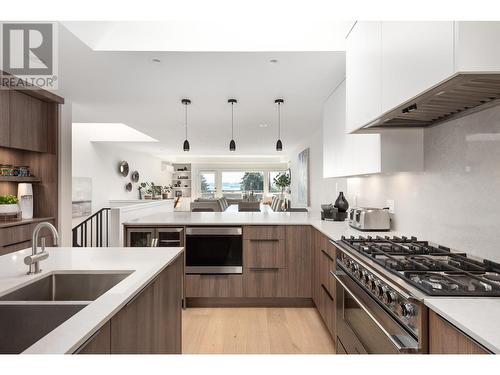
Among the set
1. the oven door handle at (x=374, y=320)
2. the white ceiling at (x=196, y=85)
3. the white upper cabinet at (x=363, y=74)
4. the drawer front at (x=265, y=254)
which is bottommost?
the drawer front at (x=265, y=254)

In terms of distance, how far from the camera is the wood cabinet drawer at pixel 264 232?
3.26 metres

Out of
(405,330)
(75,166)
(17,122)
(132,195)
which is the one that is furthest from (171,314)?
(132,195)

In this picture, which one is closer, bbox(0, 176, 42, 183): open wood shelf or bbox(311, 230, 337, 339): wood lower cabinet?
bbox(311, 230, 337, 339): wood lower cabinet

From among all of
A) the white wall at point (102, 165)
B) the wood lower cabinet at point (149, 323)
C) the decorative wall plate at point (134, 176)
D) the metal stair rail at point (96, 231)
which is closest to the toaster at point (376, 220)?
the wood lower cabinet at point (149, 323)

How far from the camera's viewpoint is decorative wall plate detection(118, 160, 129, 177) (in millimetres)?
8273

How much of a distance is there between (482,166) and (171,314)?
71.2 inches

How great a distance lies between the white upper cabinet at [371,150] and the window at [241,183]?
9.47m

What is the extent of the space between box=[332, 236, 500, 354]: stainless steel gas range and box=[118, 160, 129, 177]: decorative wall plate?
7451mm

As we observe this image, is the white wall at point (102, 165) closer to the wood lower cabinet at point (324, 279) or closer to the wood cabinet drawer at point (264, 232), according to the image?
the wood cabinet drawer at point (264, 232)

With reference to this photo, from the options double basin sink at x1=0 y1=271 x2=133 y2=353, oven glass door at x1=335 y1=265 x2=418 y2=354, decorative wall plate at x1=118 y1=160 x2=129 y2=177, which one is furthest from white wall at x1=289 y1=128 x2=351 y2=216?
decorative wall plate at x1=118 y1=160 x2=129 y2=177

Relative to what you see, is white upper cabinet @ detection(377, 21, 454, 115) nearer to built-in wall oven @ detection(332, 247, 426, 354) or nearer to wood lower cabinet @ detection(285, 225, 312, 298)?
built-in wall oven @ detection(332, 247, 426, 354)

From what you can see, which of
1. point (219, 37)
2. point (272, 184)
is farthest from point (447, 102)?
point (272, 184)

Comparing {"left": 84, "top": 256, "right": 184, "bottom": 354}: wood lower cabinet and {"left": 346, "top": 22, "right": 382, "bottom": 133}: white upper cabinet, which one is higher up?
{"left": 346, "top": 22, "right": 382, "bottom": 133}: white upper cabinet

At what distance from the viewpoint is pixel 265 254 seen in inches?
128
